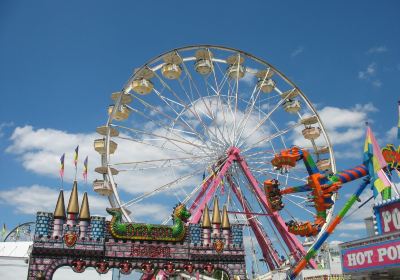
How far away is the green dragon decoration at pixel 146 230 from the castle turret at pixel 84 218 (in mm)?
911

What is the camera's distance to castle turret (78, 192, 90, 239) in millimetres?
17234

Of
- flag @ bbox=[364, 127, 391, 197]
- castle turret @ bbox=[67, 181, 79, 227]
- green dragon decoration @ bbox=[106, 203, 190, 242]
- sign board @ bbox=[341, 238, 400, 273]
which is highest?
flag @ bbox=[364, 127, 391, 197]

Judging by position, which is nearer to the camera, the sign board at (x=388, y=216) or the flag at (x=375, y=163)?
the sign board at (x=388, y=216)

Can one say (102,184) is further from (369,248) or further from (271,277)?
(369,248)

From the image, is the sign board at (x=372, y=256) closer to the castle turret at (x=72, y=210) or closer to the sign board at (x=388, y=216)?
the sign board at (x=388, y=216)

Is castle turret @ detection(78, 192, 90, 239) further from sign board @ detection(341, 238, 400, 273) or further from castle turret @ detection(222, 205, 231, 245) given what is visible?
sign board @ detection(341, 238, 400, 273)

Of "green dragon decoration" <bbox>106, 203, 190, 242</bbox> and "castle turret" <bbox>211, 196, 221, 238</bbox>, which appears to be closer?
"green dragon decoration" <bbox>106, 203, 190, 242</bbox>

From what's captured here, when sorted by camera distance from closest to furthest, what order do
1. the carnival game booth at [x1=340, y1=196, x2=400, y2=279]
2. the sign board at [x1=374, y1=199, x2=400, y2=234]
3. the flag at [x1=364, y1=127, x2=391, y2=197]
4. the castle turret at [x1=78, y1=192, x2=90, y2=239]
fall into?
1. the carnival game booth at [x1=340, y1=196, x2=400, y2=279]
2. the sign board at [x1=374, y1=199, x2=400, y2=234]
3. the castle turret at [x1=78, y1=192, x2=90, y2=239]
4. the flag at [x1=364, y1=127, x2=391, y2=197]

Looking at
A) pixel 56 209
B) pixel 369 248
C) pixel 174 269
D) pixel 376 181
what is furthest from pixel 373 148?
pixel 56 209

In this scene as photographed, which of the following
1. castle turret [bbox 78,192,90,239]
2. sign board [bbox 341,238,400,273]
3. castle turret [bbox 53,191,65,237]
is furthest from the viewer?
castle turret [bbox 78,192,90,239]

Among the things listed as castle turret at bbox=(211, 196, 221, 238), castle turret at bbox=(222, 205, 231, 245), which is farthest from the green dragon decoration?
castle turret at bbox=(222, 205, 231, 245)

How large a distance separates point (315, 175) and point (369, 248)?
4.98 meters

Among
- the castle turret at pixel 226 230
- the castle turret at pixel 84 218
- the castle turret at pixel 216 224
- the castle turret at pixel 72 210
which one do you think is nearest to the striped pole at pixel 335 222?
the castle turret at pixel 226 230

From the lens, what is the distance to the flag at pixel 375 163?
1839 cm
